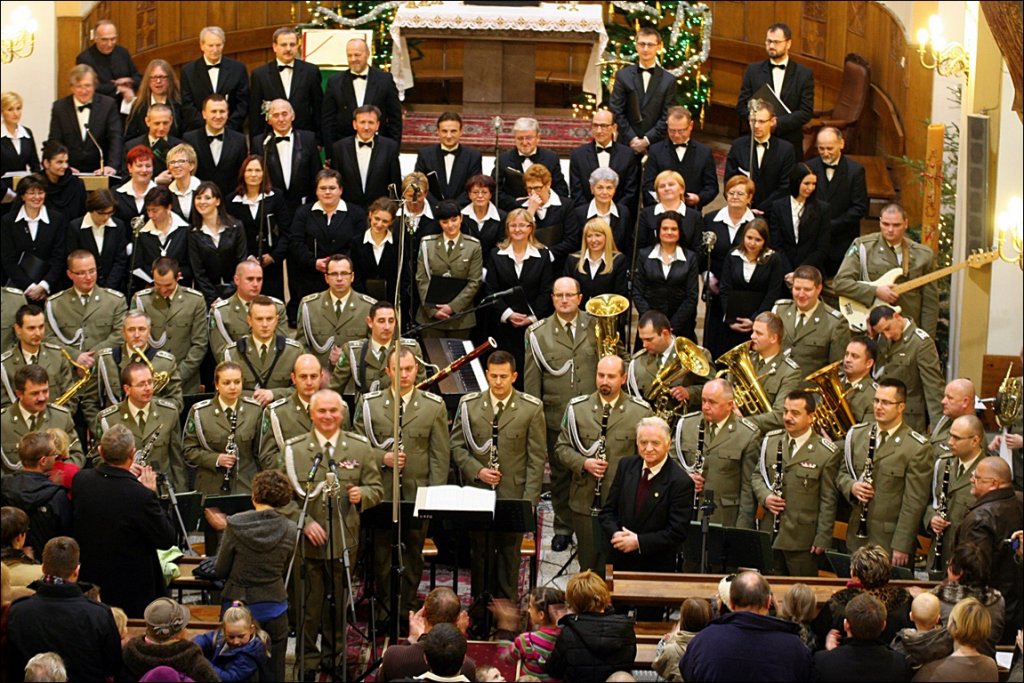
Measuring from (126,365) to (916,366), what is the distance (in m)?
4.75

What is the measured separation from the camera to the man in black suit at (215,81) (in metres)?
12.5

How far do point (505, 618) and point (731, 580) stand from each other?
1817 millimetres

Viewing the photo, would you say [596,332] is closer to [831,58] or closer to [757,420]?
[757,420]

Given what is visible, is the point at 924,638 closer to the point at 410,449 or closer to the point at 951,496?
the point at 951,496

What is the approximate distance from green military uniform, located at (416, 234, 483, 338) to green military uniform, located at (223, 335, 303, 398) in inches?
42.2

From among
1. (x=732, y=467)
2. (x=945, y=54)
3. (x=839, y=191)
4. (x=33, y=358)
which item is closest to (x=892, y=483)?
(x=732, y=467)

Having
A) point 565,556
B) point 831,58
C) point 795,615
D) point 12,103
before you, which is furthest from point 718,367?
point 831,58

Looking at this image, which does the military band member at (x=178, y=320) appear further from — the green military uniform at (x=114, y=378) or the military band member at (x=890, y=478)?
the military band member at (x=890, y=478)

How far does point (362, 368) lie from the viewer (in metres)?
9.73

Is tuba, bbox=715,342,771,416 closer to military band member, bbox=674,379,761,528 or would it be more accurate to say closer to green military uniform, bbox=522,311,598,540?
military band member, bbox=674,379,761,528

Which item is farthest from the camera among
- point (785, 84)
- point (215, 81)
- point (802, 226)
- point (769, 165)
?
point (785, 84)

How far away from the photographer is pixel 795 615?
6938 millimetres

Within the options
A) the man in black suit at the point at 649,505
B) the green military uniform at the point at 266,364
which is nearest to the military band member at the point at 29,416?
the green military uniform at the point at 266,364

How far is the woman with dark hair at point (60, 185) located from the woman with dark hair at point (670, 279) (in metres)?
3.89
